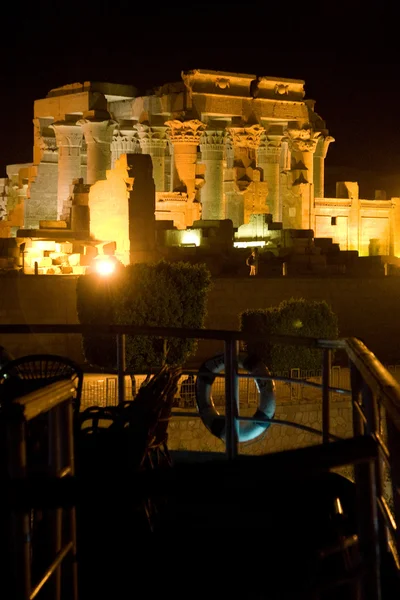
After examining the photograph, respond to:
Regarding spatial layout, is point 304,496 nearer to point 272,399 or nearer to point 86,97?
point 272,399

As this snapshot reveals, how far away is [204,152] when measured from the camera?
42.2m

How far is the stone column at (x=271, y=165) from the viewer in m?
44.4

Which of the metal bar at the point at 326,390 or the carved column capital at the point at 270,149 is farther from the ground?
the carved column capital at the point at 270,149

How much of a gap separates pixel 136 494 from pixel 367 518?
3.52ft

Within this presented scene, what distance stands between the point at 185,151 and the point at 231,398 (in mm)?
33674

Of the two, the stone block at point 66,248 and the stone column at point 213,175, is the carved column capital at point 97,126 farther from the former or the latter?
the stone block at point 66,248

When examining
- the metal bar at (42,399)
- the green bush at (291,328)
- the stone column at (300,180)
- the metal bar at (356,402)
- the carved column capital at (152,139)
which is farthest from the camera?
the stone column at (300,180)

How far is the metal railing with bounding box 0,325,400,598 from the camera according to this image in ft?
10.4

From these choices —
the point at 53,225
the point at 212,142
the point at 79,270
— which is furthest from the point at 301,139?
the point at 79,270

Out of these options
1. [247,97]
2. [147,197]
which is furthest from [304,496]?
[247,97]

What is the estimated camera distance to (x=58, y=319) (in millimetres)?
24109

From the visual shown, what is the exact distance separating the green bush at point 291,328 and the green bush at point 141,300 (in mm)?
1339

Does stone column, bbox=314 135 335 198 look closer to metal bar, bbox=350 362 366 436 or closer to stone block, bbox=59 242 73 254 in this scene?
stone block, bbox=59 242 73 254

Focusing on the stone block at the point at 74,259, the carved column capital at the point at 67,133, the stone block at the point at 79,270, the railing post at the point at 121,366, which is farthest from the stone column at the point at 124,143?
the railing post at the point at 121,366
